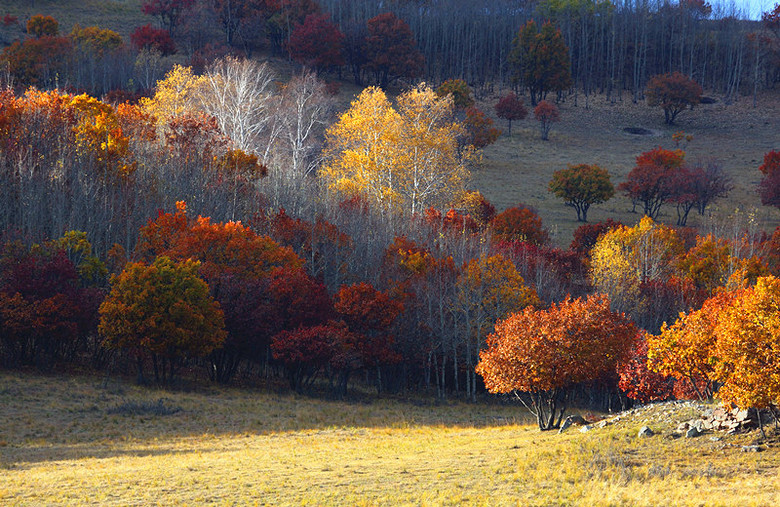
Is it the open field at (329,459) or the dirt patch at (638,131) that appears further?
the dirt patch at (638,131)

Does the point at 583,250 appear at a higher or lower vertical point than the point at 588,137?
lower

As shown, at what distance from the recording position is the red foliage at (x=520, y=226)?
7300cm

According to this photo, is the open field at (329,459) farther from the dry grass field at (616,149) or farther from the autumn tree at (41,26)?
the autumn tree at (41,26)

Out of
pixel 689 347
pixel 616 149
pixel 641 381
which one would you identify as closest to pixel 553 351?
pixel 689 347

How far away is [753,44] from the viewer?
140 m

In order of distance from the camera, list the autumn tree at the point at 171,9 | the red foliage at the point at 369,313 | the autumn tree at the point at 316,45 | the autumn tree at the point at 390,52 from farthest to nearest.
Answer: the autumn tree at the point at 171,9, the autumn tree at the point at 390,52, the autumn tree at the point at 316,45, the red foliage at the point at 369,313

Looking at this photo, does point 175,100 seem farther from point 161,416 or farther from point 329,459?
point 329,459

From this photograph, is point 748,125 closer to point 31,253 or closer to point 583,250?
point 583,250

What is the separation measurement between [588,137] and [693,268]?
176 ft

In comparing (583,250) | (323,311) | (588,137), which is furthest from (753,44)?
(323,311)

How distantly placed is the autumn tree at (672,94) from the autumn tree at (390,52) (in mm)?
38434

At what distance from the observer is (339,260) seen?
56.2 metres

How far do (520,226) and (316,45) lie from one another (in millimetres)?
62648

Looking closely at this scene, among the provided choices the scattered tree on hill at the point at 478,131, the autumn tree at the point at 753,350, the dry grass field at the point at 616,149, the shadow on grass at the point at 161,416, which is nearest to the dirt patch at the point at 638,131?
the dry grass field at the point at 616,149
